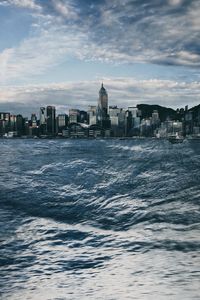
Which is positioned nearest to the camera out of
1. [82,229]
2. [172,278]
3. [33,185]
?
[172,278]

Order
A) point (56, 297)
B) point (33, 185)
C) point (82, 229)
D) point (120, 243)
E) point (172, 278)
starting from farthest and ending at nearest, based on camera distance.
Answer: point (33, 185)
point (82, 229)
point (120, 243)
point (172, 278)
point (56, 297)

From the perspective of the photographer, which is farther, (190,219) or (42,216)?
(42,216)

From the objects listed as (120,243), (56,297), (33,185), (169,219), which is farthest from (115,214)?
(33,185)

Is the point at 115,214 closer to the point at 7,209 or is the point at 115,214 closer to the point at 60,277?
the point at 7,209

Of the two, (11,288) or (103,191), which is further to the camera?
(103,191)

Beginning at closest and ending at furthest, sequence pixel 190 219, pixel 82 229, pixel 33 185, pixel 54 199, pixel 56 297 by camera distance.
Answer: pixel 56 297
pixel 82 229
pixel 190 219
pixel 54 199
pixel 33 185

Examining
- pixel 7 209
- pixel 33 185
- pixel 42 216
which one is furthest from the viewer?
pixel 33 185

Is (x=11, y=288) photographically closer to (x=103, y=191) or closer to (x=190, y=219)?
(x=190, y=219)

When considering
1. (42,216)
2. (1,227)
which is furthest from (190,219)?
(1,227)
